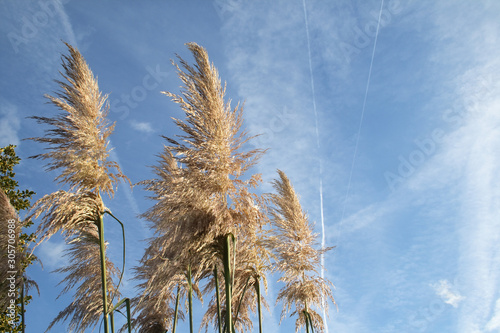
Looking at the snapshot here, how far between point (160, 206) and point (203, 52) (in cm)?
166

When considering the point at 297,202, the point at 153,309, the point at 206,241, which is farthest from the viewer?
the point at 153,309

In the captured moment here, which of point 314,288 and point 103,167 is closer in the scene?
point 103,167

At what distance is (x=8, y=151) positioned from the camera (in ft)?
23.1

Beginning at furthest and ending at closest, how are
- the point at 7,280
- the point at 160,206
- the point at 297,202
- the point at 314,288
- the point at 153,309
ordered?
1. the point at 153,309
2. the point at 297,202
3. the point at 314,288
4. the point at 7,280
5. the point at 160,206

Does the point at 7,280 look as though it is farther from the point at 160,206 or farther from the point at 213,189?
the point at 213,189

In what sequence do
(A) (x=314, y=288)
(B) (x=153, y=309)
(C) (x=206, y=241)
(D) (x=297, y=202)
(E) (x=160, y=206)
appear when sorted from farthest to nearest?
(B) (x=153, y=309)
(D) (x=297, y=202)
(A) (x=314, y=288)
(E) (x=160, y=206)
(C) (x=206, y=241)

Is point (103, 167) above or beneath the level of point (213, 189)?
above

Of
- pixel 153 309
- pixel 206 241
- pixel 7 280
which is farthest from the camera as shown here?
pixel 153 309

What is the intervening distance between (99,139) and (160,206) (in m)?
0.91

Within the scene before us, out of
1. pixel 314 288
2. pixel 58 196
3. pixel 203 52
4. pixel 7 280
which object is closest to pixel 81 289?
pixel 7 280

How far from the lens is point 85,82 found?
395 cm

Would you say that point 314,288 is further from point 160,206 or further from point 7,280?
point 7,280

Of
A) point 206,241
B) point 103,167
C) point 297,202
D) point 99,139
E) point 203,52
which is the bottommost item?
point 206,241

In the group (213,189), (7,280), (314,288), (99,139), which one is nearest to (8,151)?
(7,280)
